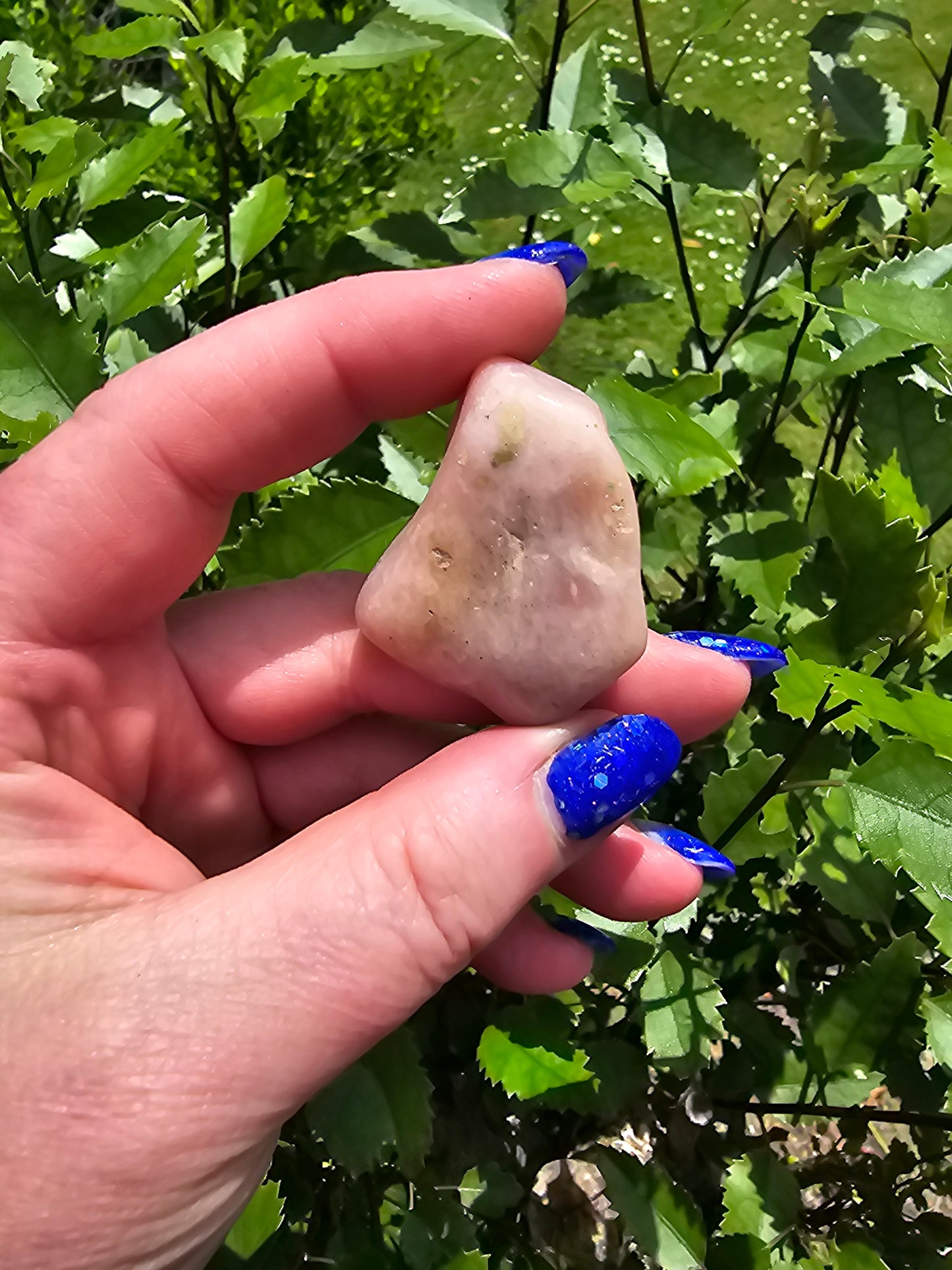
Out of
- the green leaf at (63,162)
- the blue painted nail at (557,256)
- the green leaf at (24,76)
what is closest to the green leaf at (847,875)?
the blue painted nail at (557,256)

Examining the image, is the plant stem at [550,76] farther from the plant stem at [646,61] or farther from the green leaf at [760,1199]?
the green leaf at [760,1199]

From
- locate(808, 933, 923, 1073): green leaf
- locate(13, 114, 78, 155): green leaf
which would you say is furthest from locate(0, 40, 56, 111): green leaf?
locate(808, 933, 923, 1073): green leaf

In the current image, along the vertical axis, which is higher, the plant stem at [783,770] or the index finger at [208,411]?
the index finger at [208,411]

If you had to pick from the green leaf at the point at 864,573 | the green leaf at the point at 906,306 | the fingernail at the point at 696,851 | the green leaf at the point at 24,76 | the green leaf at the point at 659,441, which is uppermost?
the green leaf at the point at 24,76

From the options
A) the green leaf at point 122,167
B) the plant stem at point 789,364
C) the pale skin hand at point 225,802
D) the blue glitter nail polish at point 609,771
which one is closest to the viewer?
the pale skin hand at point 225,802

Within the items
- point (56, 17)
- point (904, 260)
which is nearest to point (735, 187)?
point (904, 260)

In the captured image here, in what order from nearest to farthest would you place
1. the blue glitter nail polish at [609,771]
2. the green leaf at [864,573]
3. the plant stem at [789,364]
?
the blue glitter nail polish at [609,771] → the green leaf at [864,573] → the plant stem at [789,364]

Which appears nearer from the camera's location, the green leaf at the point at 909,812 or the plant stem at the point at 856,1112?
the green leaf at the point at 909,812

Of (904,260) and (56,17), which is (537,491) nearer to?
(904,260)
